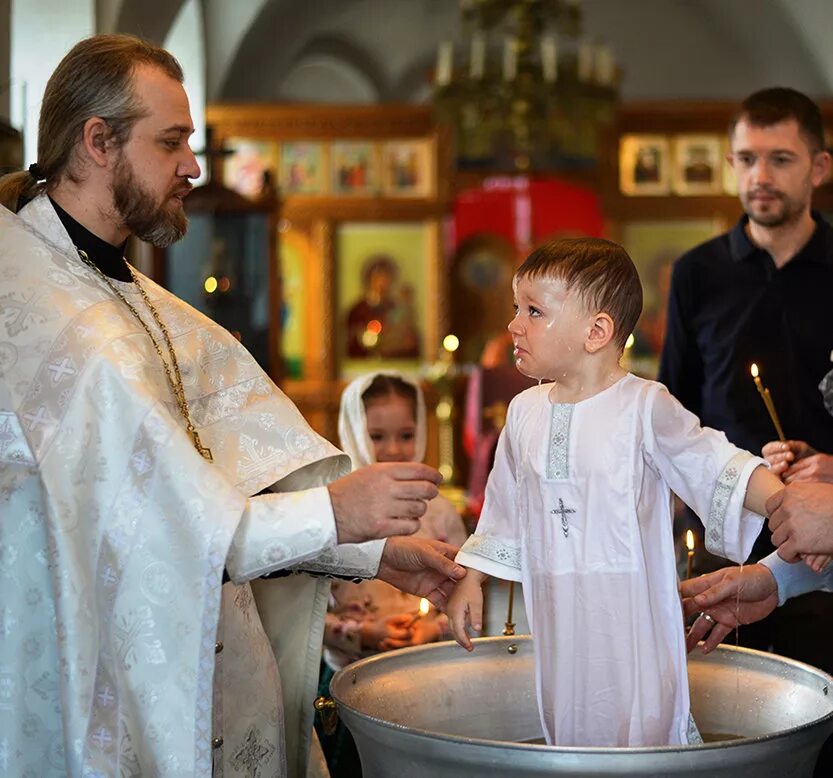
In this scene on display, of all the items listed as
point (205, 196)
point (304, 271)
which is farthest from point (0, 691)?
point (304, 271)

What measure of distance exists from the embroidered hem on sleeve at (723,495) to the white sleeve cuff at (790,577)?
0.31 meters

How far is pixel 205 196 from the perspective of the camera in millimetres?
8719

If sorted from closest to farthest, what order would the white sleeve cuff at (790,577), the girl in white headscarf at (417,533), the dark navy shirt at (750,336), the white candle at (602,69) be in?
the white sleeve cuff at (790,577), the girl in white headscarf at (417,533), the dark navy shirt at (750,336), the white candle at (602,69)

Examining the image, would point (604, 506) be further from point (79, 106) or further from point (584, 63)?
point (584, 63)

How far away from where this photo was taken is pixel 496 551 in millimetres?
2555

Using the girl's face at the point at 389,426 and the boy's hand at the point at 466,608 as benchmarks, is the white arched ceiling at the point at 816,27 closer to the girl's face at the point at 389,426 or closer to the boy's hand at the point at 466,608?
the girl's face at the point at 389,426

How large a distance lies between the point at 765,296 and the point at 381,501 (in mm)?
1999

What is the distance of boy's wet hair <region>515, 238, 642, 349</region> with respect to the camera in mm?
2449

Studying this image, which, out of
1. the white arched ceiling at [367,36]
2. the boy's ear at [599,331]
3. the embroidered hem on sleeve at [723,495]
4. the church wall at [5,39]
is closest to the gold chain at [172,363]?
the boy's ear at [599,331]

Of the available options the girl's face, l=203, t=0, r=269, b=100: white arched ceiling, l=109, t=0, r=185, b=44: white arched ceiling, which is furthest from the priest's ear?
l=203, t=0, r=269, b=100: white arched ceiling

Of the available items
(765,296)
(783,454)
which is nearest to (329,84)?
(765,296)

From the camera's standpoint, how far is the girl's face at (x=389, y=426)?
12.8 ft

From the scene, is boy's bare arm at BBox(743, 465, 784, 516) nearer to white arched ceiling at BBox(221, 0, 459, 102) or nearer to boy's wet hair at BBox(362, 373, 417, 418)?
boy's wet hair at BBox(362, 373, 417, 418)

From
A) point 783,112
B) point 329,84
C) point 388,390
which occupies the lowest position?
point 388,390
